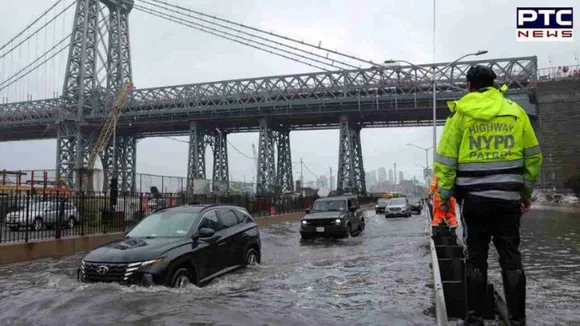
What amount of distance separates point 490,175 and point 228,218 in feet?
22.8

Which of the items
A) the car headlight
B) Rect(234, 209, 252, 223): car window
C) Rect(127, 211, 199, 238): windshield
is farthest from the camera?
Rect(234, 209, 252, 223): car window

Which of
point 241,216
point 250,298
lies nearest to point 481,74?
point 250,298

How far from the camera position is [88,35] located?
257ft

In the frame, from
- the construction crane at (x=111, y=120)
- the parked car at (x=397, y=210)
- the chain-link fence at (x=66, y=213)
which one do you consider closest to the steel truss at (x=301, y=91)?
the construction crane at (x=111, y=120)

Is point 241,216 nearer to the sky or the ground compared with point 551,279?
nearer to the sky

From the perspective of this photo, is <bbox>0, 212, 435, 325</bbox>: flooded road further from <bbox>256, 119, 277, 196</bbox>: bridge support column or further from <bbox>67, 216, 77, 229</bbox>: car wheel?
<bbox>256, 119, 277, 196</bbox>: bridge support column

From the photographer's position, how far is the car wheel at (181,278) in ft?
25.6

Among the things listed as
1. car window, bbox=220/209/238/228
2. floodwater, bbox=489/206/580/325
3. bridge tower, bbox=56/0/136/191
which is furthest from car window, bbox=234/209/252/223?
bridge tower, bbox=56/0/136/191

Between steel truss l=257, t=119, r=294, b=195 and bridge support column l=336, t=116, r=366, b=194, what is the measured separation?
881 cm

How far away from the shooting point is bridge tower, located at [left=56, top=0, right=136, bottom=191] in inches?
3049

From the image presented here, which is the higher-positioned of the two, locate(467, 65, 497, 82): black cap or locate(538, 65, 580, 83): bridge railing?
locate(538, 65, 580, 83): bridge railing

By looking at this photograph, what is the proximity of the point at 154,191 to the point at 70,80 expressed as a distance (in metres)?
62.6

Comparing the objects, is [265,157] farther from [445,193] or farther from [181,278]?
[445,193]

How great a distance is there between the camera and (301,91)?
7600 centimetres
